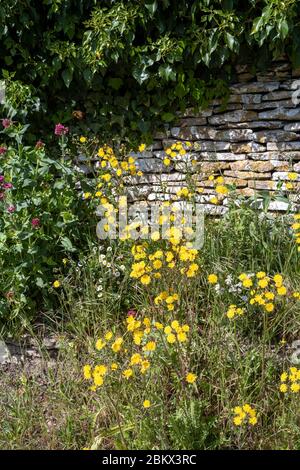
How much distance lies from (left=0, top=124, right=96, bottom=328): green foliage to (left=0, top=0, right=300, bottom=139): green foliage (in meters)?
0.87

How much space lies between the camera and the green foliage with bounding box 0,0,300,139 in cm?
385

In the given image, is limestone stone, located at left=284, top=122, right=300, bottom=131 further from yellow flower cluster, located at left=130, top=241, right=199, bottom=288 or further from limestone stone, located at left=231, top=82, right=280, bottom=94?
yellow flower cluster, located at left=130, top=241, right=199, bottom=288

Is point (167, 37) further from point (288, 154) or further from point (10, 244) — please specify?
point (10, 244)

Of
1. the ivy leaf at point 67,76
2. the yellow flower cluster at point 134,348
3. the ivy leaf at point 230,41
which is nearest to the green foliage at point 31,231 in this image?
the yellow flower cluster at point 134,348

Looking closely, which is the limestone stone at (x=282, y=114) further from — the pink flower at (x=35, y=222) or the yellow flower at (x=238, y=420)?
the yellow flower at (x=238, y=420)

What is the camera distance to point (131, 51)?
412 cm

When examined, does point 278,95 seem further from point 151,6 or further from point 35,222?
point 35,222

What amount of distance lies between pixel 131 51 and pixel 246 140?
101cm

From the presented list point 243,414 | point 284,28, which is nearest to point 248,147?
point 284,28

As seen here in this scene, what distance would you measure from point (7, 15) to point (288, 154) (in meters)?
2.21

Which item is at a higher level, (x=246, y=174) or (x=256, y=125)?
(x=256, y=125)

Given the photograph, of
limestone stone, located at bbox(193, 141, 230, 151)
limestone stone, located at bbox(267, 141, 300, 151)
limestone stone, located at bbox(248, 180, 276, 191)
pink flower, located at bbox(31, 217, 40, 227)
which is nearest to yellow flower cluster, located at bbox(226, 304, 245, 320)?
pink flower, located at bbox(31, 217, 40, 227)

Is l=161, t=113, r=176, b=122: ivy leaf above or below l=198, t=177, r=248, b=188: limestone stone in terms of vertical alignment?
above

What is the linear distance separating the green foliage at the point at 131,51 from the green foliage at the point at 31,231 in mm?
870
